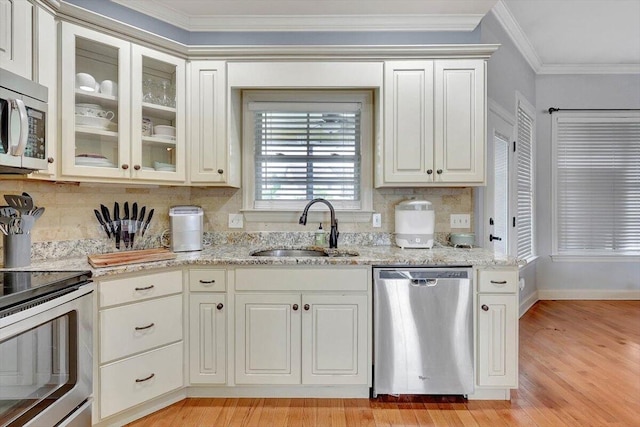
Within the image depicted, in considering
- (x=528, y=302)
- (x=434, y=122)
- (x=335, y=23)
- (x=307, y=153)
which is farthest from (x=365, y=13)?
(x=528, y=302)

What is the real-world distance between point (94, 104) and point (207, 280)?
4.22 feet

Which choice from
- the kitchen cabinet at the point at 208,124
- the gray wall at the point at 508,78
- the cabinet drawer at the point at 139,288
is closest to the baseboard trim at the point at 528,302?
the gray wall at the point at 508,78

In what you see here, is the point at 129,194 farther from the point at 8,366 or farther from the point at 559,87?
the point at 559,87

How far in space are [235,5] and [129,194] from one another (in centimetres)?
154

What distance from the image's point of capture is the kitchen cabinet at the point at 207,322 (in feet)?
6.66

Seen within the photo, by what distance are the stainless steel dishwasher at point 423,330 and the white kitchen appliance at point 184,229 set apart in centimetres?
128

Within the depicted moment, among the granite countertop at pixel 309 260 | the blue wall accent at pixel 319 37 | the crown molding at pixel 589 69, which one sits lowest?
the granite countertop at pixel 309 260

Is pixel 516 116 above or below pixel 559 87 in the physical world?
below

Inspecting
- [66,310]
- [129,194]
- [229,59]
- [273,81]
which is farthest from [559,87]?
[66,310]

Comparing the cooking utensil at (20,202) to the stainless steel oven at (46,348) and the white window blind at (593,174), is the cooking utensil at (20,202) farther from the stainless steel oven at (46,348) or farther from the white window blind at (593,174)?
the white window blind at (593,174)

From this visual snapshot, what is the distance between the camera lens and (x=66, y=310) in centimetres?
148

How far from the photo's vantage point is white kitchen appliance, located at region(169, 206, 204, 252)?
89.4 inches

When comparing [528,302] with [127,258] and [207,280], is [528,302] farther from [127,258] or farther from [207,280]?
[127,258]

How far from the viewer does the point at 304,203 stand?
2.68m
